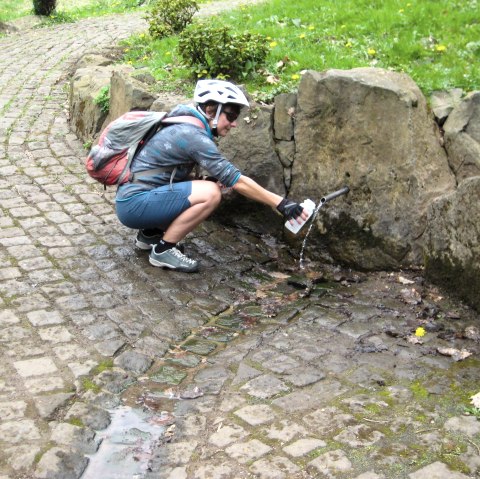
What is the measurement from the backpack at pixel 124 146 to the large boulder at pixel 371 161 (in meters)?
1.22

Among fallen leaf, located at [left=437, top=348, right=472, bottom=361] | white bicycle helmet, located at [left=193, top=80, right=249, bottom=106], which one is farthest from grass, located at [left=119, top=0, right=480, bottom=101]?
fallen leaf, located at [left=437, top=348, right=472, bottom=361]

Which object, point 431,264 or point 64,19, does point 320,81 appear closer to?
point 431,264

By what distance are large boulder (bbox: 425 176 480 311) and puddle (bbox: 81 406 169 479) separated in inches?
91.9

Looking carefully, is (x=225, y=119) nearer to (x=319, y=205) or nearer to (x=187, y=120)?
(x=187, y=120)

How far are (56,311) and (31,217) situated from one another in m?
1.64

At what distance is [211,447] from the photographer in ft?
11.5

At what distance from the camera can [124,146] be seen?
529cm

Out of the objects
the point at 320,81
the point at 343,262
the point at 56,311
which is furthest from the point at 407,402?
the point at 320,81

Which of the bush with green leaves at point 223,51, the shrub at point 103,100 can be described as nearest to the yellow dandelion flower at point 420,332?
the bush with green leaves at point 223,51

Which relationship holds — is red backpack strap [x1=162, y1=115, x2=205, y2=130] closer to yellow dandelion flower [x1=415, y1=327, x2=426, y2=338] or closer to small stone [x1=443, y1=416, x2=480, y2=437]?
yellow dandelion flower [x1=415, y1=327, x2=426, y2=338]

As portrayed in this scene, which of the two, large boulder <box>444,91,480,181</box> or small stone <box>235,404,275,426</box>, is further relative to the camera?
large boulder <box>444,91,480,181</box>

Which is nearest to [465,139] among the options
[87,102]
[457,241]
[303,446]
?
[457,241]

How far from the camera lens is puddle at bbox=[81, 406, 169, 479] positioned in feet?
11.0

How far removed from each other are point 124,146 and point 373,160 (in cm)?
192
